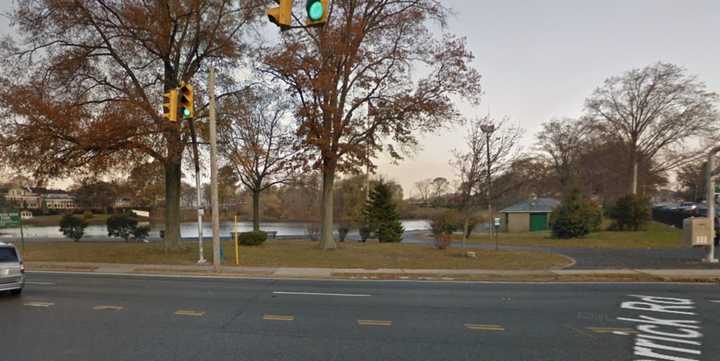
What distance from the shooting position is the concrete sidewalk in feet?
43.2

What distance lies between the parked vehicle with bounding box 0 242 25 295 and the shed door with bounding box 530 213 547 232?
160 feet

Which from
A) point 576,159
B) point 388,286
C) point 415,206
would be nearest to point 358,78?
point 388,286

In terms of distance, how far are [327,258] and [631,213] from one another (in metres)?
29.6

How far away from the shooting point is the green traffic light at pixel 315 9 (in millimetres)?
5023

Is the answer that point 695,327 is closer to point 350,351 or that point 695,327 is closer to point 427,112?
point 350,351

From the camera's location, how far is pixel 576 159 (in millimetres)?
66125

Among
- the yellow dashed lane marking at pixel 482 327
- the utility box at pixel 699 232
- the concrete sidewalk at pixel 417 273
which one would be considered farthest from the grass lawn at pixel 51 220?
the utility box at pixel 699 232

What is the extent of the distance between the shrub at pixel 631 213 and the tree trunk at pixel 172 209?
34.9 meters

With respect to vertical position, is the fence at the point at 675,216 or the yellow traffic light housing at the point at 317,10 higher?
the yellow traffic light housing at the point at 317,10

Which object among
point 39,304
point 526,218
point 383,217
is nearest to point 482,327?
point 39,304

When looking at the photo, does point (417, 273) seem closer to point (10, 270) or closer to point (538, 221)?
point (10, 270)

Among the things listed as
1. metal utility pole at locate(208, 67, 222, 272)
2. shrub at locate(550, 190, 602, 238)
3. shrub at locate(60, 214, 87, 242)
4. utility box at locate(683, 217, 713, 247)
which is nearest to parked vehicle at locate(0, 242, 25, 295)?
metal utility pole at locate(208, 67, 222, 272)

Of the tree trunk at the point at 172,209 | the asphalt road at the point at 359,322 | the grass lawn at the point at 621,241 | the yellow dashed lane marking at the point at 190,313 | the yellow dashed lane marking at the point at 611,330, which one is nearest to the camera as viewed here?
the asphalt road at the point at 359,322

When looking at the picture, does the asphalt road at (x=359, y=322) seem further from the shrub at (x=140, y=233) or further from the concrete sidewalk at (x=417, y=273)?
the shrub at (x=140, y=233)
